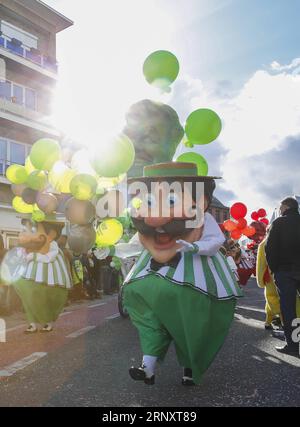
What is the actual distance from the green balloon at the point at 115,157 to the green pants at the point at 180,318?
41.2 inches

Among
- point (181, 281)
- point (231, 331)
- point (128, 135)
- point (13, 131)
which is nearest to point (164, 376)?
point (181, 281)

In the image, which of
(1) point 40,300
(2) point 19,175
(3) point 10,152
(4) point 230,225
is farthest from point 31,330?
A: (3) point 10,152

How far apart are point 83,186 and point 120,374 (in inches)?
67.1

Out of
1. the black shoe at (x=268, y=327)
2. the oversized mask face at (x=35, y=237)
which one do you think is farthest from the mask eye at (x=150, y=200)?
the black shoe at (x=268, y=327)

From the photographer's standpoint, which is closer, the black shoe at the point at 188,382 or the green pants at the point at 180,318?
the green pants at the point at 180,318

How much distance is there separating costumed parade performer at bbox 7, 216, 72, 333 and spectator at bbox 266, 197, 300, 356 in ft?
9.33

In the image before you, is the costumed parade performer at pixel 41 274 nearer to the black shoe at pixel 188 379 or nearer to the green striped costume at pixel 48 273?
the green striped costume at pixel 48 273

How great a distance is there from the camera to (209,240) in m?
4.21

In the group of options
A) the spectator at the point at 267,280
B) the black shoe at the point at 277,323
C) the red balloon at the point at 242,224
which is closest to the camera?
the spectator at the point at 267,280

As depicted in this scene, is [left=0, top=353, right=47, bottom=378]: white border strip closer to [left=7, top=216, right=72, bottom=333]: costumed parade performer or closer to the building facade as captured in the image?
[left=7, top=216, right=72, bottom=333]: costumed parade performer

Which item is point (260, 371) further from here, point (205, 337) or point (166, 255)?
point (166, 255)

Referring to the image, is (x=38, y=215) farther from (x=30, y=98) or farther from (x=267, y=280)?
(x=30, y=98)

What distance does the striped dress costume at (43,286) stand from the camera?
6875 millimetres

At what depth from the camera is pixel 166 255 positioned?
4.21 m
